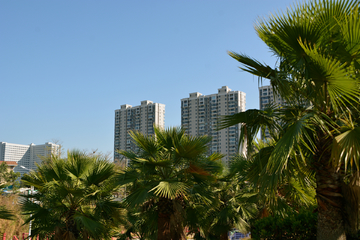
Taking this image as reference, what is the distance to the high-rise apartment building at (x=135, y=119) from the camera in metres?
80.4

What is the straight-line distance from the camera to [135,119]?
82.2 m

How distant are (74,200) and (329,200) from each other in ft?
22.5

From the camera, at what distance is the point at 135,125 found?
267 feet

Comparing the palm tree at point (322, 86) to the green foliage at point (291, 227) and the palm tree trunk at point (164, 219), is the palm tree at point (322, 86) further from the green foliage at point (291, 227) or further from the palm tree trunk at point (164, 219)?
the palm tree trunk at point (164, 219)

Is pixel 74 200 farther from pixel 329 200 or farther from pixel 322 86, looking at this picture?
pixel 322 86

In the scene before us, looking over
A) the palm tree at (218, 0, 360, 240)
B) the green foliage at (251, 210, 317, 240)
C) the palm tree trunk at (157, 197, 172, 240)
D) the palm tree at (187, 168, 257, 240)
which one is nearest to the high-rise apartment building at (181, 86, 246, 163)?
the palm tree at (187, 168, 257, 240)

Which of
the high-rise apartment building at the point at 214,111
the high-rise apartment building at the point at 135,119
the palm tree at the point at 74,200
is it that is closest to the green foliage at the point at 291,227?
the palm tree at the point at 74,200

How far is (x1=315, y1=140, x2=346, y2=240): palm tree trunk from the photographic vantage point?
570 centimetres

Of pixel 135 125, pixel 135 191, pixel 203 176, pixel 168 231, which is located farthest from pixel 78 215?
pixel 135 125

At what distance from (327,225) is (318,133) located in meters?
1.66

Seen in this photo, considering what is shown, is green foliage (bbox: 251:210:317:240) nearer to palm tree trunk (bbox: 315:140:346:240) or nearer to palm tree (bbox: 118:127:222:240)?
palm tree trunk (bbox: 315:140:346:240)

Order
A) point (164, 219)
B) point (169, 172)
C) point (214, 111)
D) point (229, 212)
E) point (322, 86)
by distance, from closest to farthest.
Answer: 1. point (322, 86)
2. point (164, 219)
3. point (169, 172)
4. point (229, 212)
5. point (214, 111)

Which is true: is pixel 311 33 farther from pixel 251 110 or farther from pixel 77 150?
pixel 77 150

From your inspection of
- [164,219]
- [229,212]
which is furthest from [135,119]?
[164,219]
